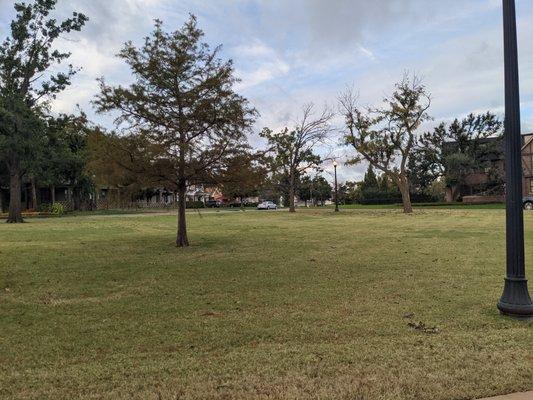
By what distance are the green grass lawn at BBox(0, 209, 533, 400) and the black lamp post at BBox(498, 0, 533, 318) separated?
33 cm

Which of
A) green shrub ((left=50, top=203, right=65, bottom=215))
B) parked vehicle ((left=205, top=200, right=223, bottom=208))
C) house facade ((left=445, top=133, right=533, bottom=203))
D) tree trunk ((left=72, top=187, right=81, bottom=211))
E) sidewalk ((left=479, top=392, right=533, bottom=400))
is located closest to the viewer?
sidewalk ((left=479, top=392, right=533, bottom=400))

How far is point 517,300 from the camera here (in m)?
6.11

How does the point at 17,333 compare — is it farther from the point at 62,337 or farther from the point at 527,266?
the point at 527,266

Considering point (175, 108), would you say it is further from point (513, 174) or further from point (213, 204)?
point (213, 204)

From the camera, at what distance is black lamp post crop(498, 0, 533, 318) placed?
5.94 m

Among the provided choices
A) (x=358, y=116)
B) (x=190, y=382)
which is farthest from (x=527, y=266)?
(x=358, y=116)

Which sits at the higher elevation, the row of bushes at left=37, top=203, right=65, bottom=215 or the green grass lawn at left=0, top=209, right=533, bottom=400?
the row of bushes at left=37, top=203, right=65, bottom=215

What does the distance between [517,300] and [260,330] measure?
3.21m

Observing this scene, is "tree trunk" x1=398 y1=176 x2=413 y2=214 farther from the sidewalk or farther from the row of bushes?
the sidewalk

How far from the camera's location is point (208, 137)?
48.1 ft

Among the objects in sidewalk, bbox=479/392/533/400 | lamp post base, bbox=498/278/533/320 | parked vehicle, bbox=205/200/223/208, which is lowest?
sidewalk, bbox=479/392/533/400

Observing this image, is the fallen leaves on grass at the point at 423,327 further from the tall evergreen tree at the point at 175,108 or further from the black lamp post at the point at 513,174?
the tall evergreen tree at the point at 175,108

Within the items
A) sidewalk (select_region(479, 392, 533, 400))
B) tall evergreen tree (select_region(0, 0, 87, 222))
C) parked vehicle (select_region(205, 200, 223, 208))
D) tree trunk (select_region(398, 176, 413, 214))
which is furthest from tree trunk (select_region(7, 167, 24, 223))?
parked vehicle (select_region(205, 200, 223, 208))

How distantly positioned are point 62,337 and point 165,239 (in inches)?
465
